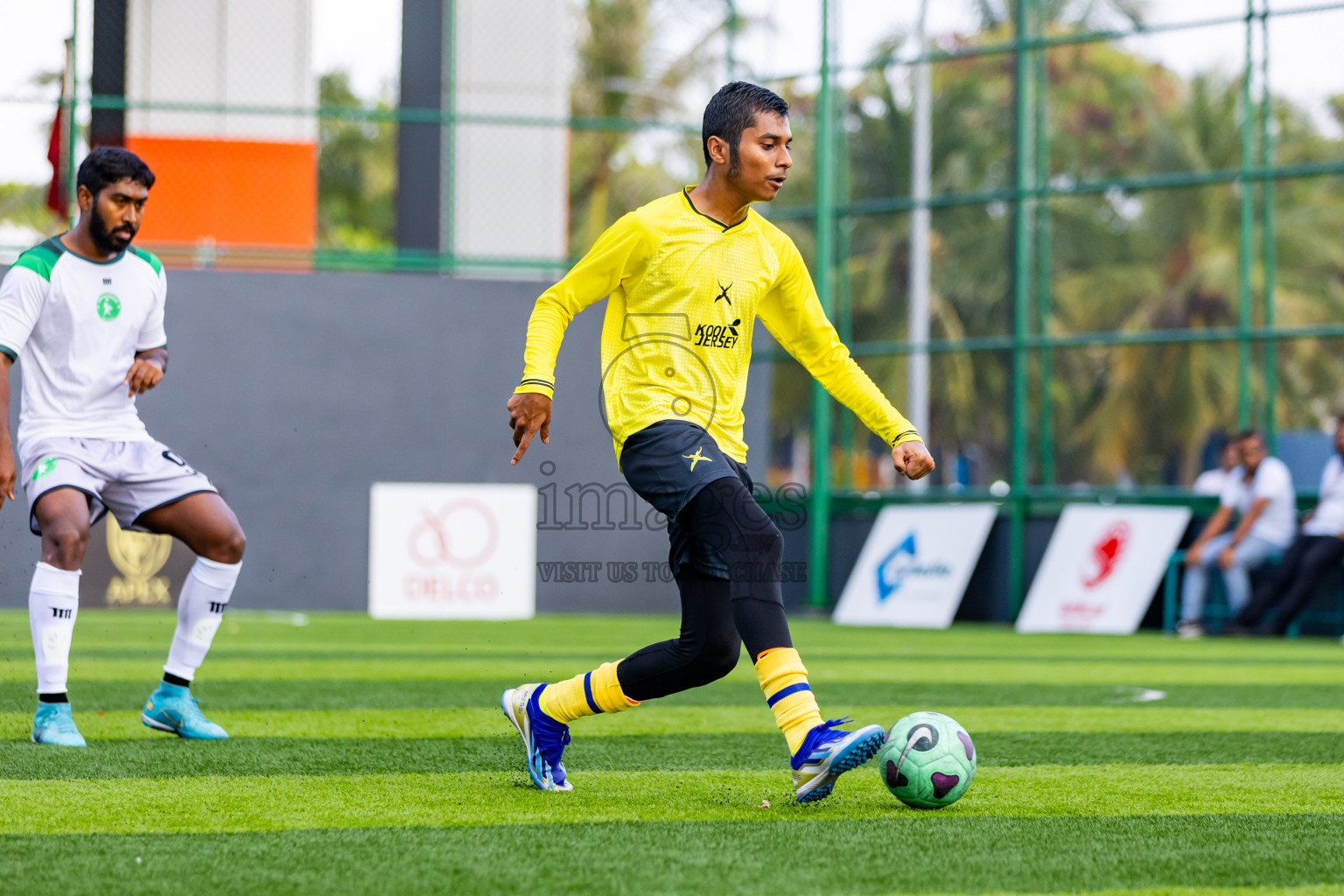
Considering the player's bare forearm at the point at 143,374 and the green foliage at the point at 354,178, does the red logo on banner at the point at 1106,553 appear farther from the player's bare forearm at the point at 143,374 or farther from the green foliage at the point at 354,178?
the green foliage at the point at 354,178

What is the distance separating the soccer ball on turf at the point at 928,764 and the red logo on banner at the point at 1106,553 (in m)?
10.8

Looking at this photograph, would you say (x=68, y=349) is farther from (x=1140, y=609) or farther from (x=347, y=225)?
(x=347, y=225)

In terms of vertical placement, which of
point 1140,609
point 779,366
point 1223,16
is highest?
point 1223,16

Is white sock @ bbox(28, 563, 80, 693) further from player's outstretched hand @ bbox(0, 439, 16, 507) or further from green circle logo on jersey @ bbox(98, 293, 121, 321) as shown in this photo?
green circle logo on jersey @ bbox(98, 293, 121, 321)

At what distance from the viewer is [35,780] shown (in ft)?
14.6

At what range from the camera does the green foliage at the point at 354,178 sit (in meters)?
34.5

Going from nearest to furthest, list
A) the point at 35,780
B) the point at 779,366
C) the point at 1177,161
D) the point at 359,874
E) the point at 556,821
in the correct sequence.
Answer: the point at 359,874, the point at 556,821, the point at 35,780, the point at 779,366, the point at 1177,161

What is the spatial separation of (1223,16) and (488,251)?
7574 mm

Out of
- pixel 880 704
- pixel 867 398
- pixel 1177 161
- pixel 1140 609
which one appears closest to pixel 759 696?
pixel 880 704

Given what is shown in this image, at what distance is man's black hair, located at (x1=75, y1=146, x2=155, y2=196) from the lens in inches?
204

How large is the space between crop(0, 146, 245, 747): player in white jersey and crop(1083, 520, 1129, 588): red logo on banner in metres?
10.5

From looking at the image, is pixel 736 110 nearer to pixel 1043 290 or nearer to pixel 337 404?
pixel 337 404

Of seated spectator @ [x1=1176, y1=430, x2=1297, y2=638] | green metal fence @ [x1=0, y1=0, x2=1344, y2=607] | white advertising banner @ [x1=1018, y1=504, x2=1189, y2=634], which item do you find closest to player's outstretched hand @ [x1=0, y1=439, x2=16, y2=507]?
green metal fence @ [x1=0, y1=0, x2=1344, y2=607]

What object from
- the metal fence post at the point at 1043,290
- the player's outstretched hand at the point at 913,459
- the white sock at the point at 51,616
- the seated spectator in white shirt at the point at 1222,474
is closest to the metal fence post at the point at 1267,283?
the seated spectator in white shirt at the point at 1222,474
